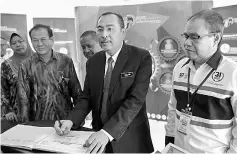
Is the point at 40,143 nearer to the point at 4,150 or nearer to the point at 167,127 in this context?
the point at 4,150

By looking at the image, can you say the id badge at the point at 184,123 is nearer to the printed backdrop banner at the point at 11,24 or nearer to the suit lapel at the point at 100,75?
the suit lapel at the point at 100,75

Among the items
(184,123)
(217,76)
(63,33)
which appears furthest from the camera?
(63,33)

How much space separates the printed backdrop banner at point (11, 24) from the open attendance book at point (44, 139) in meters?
2.13

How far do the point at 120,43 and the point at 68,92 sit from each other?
3.09 ft

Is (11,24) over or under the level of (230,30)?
over

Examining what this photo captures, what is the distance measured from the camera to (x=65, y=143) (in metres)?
1.06

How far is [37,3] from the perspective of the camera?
3.35 meters

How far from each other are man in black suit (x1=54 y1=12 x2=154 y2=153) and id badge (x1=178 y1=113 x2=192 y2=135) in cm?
27

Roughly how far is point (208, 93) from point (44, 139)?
943 millimetres

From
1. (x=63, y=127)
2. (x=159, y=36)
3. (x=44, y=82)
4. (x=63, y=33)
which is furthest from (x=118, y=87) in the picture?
(x=63, y=33)

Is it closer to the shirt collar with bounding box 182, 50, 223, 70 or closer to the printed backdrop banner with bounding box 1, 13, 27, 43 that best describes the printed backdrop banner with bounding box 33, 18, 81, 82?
the printed backdrop banner with bounding box 1, 13, 27, 43

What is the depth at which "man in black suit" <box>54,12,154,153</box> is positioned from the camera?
4.73 feet

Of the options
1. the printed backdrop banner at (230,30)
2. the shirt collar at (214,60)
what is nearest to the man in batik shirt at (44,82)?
the shirt collar at (214,60)

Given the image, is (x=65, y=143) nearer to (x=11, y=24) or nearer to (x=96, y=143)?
(x=96, y=143)
